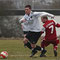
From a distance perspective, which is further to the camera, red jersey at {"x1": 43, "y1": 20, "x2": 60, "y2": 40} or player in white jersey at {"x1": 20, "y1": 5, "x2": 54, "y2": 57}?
player in white jersey at {"x1": 20, "y1": 5, "x2": 54, "y2": 57}

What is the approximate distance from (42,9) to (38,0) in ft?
8.12

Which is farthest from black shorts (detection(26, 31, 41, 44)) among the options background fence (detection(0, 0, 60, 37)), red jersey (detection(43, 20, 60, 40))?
background fence (detection(0, 0, 60, 37))

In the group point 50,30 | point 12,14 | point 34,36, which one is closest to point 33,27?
point 34,36

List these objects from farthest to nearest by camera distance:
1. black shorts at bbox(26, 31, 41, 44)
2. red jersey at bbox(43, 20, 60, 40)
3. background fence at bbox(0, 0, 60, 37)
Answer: background fence at bbox(0, 0, 60, 37)
black shorts at bbox(26, 31, 41, 44)
red jersey at bbox(43, 20, 60, 40)

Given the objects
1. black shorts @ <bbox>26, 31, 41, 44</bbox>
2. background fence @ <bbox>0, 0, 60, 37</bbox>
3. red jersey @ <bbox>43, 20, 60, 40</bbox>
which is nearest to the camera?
red jersey @ <bbox>43, 20, 60, 40</bbox>

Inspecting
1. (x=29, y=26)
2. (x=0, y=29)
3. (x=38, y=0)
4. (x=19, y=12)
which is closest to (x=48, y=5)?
(x=38, y=0)

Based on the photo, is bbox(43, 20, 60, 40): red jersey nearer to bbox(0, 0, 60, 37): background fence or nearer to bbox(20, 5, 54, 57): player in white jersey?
bbox(20, 5, 54, 57): player in white jersey

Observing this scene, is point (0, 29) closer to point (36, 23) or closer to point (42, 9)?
point (42, 9)

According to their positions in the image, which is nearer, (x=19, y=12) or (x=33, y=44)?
(x=33, y=44)

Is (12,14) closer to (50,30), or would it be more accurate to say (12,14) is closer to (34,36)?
(34,36)

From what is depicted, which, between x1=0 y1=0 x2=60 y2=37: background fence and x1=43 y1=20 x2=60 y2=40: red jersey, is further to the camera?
x1=0 y1=0 x2=60 y2=37: background fence

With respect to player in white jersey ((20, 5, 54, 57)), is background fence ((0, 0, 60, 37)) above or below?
below

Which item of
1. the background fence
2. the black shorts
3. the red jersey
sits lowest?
the background fence

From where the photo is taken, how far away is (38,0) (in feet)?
118
